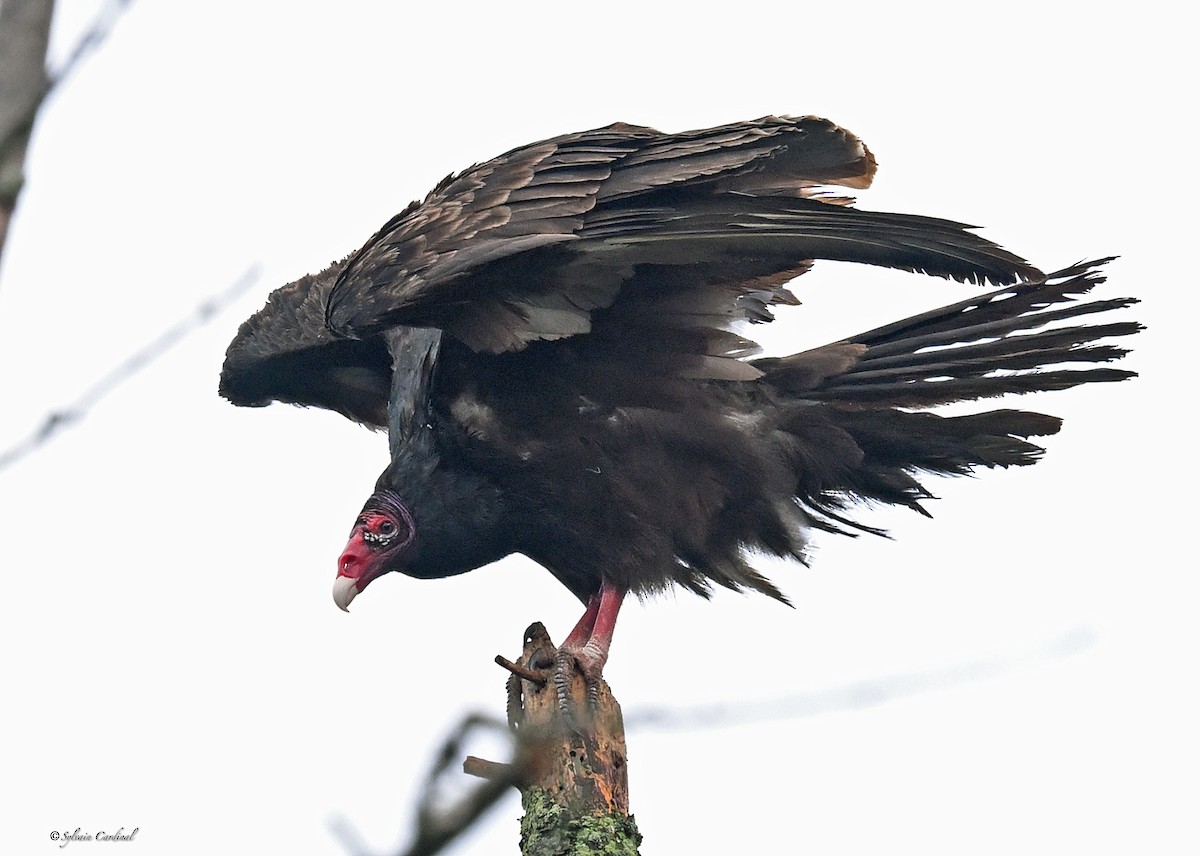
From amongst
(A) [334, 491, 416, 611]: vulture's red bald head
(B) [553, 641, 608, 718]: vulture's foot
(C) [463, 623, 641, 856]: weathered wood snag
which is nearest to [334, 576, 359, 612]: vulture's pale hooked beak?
(A) [334, 491, 416, 611]: vulture's red bald head

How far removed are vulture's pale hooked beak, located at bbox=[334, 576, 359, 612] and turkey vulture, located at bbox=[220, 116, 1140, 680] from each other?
0.7 inches

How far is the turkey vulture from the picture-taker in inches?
136

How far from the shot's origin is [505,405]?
3990 millimetres

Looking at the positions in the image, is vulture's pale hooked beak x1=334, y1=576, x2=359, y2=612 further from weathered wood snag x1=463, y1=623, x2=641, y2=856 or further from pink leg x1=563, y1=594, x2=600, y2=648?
weathered wood snag x1=463, y1=623, x2=641, y2=856

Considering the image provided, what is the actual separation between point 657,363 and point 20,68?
9.34 feet

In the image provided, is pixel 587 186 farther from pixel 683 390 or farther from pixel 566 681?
pixel 566 681

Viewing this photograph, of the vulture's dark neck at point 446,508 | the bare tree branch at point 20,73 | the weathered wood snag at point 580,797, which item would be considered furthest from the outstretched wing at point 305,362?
the bare tree branch at point 20,73

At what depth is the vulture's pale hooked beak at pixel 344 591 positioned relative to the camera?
415 centimetres

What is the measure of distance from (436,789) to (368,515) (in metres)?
3.22

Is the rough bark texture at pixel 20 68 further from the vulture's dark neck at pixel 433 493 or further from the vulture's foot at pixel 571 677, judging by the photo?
the vulture's dark neck at pixel 433 493

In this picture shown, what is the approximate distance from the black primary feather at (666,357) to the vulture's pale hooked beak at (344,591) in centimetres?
17

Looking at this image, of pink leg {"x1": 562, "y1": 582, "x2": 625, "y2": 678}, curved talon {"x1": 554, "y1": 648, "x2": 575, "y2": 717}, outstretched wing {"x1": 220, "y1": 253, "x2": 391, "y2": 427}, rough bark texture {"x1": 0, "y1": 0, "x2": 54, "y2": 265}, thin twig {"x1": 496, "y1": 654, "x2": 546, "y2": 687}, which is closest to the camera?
rough bark texture {"x1": 0, "y1": 0, "x2": 54, "y2": 265}

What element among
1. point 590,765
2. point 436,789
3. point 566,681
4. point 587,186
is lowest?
point 436,789

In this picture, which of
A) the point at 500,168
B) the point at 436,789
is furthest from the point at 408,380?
the point at 436,789
